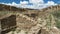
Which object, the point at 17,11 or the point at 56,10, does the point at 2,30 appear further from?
the point at 56,10

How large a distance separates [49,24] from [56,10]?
1.88ft

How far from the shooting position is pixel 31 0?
15.5 ft

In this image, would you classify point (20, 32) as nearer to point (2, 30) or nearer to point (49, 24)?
point (2, 30)

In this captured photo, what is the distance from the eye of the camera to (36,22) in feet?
15.4

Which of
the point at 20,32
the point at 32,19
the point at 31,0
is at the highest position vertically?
the point at 31,0

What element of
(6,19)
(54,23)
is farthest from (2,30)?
(54,23)

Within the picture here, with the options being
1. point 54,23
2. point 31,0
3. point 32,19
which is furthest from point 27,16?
point 54,23

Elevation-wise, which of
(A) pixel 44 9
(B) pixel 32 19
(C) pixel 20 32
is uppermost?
(A) pixel 44 9

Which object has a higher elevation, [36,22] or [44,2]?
[44,2]

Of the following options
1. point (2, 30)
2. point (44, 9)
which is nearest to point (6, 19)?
point (2, 30)

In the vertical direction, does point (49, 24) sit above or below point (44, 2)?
below

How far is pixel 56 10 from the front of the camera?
493cm

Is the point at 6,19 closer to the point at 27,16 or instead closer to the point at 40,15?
the point at 27,16

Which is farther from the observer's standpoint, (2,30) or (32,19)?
(32,19)
